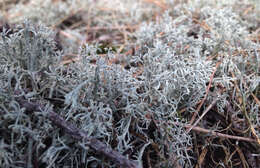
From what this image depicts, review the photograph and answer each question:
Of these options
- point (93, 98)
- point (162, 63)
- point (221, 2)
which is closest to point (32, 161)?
point (93, 98)

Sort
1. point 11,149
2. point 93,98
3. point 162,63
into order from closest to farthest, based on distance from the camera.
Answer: point 11,149, point 93,98, point 162,63

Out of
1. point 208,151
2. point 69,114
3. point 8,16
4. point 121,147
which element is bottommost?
point 208,151

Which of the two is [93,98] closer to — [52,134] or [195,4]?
[52,134]
